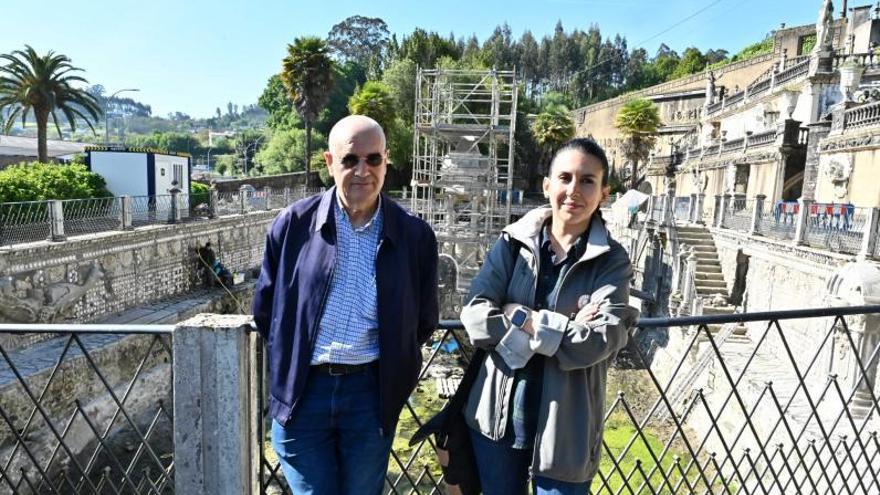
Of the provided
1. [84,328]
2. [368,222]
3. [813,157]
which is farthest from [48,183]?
[813,157]

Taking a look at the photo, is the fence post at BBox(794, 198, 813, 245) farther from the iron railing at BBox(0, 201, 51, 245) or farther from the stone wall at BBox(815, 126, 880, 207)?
the iron railing at BBox(0, 201, 51, 245)

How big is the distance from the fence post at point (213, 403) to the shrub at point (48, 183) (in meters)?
15.7

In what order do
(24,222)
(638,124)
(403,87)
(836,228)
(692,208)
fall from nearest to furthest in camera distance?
(836,228) → (24,222) → (692,208) → (638,124) → (403,87)

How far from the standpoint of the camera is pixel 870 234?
11266 mm

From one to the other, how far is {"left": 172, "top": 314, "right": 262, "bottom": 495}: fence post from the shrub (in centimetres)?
1571

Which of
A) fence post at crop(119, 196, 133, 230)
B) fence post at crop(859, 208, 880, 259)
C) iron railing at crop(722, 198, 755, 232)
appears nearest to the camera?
fence post at crop(859, 208, 880, 259)

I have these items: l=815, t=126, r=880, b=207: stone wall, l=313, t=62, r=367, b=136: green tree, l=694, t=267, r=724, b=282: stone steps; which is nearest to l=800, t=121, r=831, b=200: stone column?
l=815, t=126, r=880, b=207: stone wall

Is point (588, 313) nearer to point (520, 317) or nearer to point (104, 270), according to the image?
point (520, 317)

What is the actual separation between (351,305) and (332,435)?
23.7 inches

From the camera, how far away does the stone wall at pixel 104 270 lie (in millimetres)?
13023

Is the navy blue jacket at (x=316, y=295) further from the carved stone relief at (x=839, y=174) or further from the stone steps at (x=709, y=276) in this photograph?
the carved stone relief at (x=839, y=174)

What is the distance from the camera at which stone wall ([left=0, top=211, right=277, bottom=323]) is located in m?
13.0

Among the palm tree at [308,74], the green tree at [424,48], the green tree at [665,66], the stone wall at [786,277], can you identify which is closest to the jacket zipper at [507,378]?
the stone wall at [786,277]

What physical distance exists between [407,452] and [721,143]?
22.5 metres
